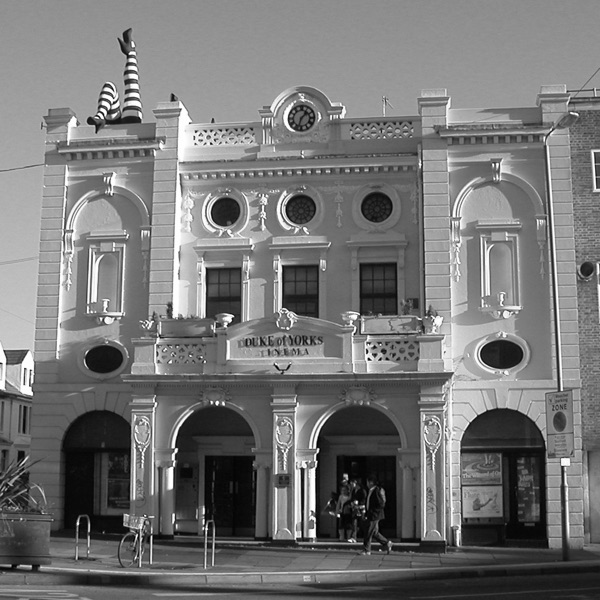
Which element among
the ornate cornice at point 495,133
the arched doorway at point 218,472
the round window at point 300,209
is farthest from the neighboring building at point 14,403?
the ornate cornice at point 495,133

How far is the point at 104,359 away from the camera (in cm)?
3102

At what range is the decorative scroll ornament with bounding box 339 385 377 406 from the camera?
2762cm

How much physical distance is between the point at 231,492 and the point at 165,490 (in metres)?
3.10

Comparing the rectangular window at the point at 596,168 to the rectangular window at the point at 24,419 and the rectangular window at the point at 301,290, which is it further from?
the rectangular window at the point at 24,419

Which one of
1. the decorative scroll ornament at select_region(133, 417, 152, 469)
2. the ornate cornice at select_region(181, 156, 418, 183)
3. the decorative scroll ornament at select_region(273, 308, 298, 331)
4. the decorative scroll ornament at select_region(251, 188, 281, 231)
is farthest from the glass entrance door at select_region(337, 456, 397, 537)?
the ornate cornice at select_region(181, 156, 418, 183)

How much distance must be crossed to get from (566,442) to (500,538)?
5180 mm

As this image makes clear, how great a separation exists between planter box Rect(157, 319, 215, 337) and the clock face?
6676mm

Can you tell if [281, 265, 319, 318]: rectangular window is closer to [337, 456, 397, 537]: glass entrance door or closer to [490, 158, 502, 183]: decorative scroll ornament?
[337, 456, 397, 537]: glass entrance door

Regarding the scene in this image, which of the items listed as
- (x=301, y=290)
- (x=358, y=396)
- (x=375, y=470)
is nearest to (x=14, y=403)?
(x=301, y=290)

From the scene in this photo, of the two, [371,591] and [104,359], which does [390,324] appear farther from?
[371,591]

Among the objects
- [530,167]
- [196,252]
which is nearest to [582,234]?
[530,167]

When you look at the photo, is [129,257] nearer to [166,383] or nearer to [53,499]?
[166,383]

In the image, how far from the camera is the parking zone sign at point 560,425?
24.6 meters

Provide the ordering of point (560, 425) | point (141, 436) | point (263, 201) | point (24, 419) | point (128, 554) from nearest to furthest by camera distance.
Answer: point (128, 554) < point (560, 425) < point (141, 436) < point (263, 201) < point (24, 419)
